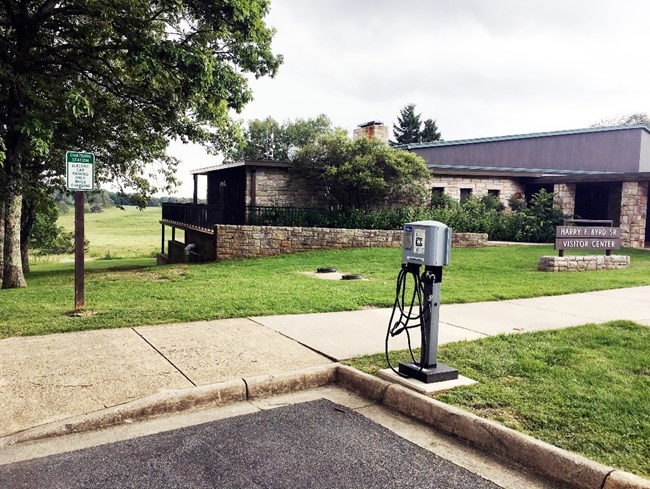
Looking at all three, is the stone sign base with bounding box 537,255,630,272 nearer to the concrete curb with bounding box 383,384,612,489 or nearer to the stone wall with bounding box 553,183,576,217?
the stone wall with bounding box 553,183,576,217

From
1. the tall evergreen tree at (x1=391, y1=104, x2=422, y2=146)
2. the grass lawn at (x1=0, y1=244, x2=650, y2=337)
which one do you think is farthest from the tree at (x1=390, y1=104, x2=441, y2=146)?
the grass lawn at (x1=0, y1=244, x2=650, y2=337)

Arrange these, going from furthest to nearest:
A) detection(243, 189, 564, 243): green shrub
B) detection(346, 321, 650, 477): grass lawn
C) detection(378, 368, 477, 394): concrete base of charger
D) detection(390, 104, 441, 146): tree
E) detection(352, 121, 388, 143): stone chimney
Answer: detection(390, 104, 441, 146): tree
detection(352, 121, 388, 143): stone chimney
detection(243, 189, 564, 243): green shrub
detection(378, 368, 477, 394): concrete base of charger
detection(346, 321, 650, 477): grass lawn

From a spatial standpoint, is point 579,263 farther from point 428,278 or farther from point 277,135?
point 277,135

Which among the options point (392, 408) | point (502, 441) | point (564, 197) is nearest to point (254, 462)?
point (392, 408)

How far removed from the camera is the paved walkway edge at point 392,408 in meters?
3.03

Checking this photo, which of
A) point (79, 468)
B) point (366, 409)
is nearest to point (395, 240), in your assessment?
point (366, 409)

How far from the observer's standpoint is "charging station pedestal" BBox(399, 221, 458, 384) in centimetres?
430

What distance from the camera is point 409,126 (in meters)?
58.0

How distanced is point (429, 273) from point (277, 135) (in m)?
58.2

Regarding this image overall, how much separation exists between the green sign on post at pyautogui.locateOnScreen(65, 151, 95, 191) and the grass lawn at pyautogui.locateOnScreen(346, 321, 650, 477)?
4.69m

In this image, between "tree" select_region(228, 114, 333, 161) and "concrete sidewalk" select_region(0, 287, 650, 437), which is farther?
"tree" select_region(228, 114, 333, 161)

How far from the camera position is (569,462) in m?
3.08

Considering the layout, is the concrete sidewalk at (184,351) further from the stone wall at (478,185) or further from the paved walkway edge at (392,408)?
the stone wall at (478,185)

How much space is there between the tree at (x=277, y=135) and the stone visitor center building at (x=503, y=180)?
32.2 metres
